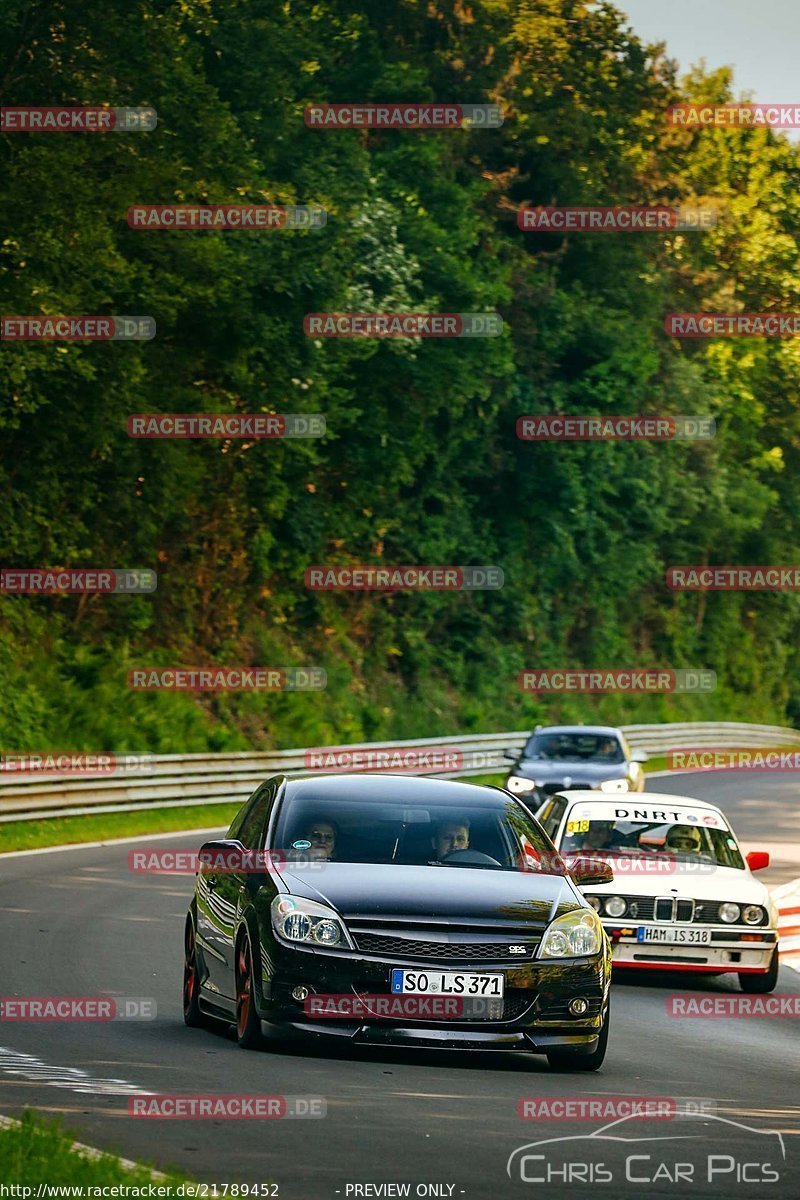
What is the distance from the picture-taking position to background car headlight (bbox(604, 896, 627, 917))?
15.0m

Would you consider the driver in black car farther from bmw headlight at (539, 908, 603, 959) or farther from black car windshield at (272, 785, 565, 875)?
bmw headlight at (539, 908, 603, 959)

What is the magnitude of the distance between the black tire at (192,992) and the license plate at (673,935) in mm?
4307

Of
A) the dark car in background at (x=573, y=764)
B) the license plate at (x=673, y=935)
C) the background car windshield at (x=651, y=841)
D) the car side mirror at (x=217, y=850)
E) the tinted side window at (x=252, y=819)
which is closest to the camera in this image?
the car side mirror at (x=217, y=850)

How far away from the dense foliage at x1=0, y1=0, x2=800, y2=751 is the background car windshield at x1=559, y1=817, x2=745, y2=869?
14.8 metres

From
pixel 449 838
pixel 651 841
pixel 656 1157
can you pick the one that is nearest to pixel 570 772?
pixel 651 841

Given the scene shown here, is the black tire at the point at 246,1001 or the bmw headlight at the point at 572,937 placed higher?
the bmw headlight at the point at 572,937

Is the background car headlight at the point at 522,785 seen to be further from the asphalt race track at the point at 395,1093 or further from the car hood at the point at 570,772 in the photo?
the asphalt race track at the point at 395,1093

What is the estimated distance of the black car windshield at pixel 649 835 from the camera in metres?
16.2

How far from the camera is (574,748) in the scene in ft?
98.8

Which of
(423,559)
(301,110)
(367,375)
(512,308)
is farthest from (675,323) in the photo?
(301,110)

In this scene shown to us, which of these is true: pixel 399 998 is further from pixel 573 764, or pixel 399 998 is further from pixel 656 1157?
pixel 573 764

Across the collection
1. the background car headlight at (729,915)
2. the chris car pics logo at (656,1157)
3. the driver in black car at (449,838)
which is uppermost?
the driver in black car at (449,838)

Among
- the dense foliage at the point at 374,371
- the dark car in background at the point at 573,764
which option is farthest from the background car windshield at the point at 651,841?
the dense foliage at the point at 374,371

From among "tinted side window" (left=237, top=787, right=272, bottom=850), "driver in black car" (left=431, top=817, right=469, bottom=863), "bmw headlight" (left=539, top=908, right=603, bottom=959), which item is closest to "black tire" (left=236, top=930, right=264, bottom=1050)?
"tinted side window" (left=237, top=787, right=272, bottom=850)
